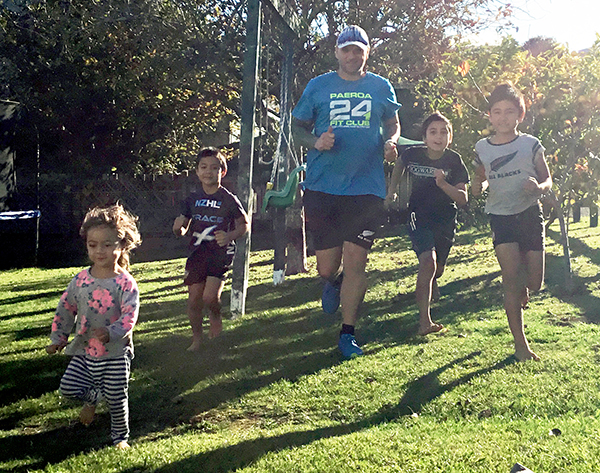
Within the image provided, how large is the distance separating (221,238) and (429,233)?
1.92m

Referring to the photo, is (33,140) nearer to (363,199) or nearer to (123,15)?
(123,15)

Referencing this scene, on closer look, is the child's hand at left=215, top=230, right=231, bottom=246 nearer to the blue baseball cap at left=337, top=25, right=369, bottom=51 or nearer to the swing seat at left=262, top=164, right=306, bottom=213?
the blue baseball cap at left=337, top=25, right=369, bottom=51

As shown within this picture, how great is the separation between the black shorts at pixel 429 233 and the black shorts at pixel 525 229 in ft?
3.86

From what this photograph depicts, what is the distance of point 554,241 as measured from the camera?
52.4 feet

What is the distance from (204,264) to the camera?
6.50m

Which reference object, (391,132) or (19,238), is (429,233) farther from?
(19,238)

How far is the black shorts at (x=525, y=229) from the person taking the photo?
5.75 meters

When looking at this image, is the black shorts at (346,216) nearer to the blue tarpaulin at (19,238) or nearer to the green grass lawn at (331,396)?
the green grass lawn at (331,396)

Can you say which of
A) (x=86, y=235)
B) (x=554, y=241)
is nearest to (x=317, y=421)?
(x=86, y=235)

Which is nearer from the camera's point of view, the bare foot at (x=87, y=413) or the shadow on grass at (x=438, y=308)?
the bare foot at (x=87, y=413)

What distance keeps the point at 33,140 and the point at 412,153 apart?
14.6 metres

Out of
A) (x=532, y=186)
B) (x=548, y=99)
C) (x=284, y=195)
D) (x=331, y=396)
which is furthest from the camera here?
(x=548, y=99)

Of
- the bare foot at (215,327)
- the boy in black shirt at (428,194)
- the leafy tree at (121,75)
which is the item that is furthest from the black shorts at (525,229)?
the leafy tree at (121,75)

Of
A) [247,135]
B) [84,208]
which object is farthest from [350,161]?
[84,208]
